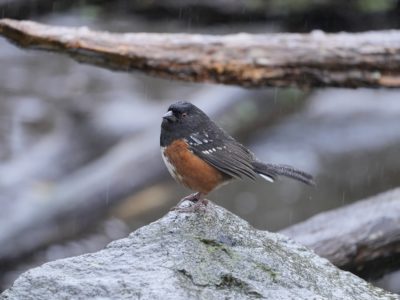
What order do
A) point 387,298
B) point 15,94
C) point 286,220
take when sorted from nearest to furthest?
point 387,298
point 286,220
point 15,94

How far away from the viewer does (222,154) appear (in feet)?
15.7

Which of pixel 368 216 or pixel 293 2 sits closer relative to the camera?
pixel 368 216

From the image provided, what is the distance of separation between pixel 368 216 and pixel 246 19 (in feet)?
13.3

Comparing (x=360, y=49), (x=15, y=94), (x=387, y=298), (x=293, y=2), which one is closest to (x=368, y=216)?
(x=360, y=49)

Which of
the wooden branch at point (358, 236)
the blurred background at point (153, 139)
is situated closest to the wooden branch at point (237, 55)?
the blurred background at point (153, 139)

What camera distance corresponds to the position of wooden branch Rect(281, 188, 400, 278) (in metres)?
5.62

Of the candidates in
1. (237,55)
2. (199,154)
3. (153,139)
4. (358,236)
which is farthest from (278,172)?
(153,139)

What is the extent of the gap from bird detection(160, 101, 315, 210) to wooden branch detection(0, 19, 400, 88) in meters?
1.17

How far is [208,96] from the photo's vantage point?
8.59 meters

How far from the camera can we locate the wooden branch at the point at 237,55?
584cm

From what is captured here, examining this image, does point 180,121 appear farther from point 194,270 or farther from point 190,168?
point 194,270

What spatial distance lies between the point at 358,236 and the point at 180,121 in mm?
1683

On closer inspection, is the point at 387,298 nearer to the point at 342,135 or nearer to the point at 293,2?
the point at 293,2

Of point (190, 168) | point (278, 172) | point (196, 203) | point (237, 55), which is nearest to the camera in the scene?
point (196, 203)
